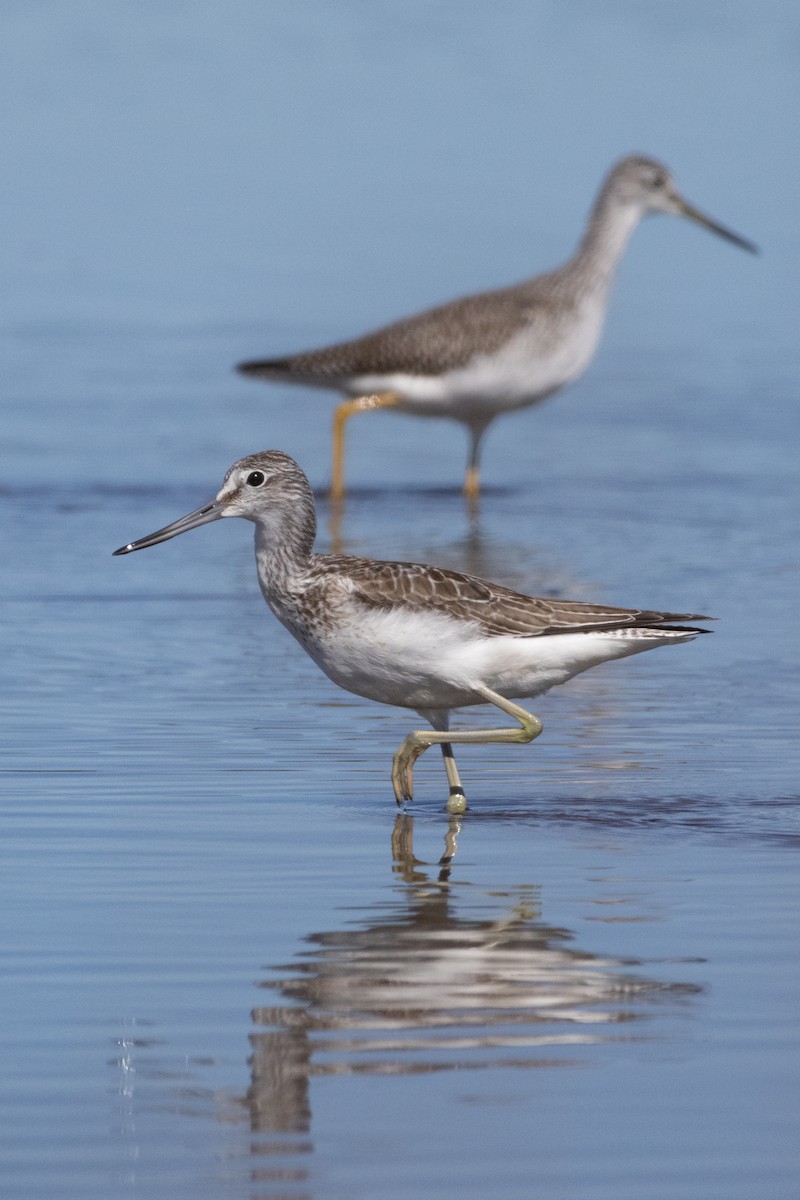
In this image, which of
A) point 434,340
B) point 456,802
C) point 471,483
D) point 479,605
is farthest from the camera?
point 471,483

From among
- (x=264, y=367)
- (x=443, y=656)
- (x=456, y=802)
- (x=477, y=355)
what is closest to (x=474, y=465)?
(x=477, y=355)

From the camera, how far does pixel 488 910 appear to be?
654 centimetres

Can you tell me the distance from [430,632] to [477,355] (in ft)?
31.8

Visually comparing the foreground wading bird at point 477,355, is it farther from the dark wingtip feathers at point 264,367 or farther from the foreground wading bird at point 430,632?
the foreground wading bird at point 430,632

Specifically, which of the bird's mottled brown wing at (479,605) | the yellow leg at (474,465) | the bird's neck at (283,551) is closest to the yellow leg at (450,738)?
the bird's mottled brown wing at (479,605)

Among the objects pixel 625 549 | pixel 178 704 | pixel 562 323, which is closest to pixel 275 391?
pixel 562 323

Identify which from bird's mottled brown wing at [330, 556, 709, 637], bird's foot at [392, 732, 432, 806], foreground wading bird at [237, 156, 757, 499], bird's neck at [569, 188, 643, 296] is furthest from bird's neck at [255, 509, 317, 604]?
bird's neck at [569, 188, 643, 296]

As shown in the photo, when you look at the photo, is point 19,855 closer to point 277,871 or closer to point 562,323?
point 277,871

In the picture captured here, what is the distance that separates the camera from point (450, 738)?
8234 millimetres

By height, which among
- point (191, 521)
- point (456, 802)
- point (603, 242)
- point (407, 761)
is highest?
point (603, 242)

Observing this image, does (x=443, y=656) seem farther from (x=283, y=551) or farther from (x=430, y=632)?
(x=283, y=551)

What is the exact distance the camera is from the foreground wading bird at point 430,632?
8.05 meters

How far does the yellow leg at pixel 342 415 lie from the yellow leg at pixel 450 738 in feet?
31.6

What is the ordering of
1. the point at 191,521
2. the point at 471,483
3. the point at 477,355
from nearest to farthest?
1. the point at 191,521
2. the point at 477,355
3. the point at 471,483
